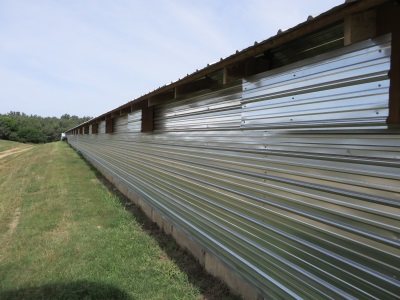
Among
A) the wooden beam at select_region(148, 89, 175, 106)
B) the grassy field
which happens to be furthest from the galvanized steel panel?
the wooden beam at select_region(148, 89, 175, 106)

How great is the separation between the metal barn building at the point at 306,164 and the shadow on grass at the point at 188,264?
4.9 inches

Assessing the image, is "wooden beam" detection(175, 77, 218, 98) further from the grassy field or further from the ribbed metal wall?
the grassy field

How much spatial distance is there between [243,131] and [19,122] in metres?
119

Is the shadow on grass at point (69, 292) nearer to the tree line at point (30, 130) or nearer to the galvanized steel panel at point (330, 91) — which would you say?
the galvanized steel panel at point (330, 91)

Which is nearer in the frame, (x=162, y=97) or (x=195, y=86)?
(x=195, y=86)

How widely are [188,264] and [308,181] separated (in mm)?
2748

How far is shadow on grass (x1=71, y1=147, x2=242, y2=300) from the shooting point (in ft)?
12.7

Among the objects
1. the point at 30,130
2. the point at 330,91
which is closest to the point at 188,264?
the point at 330,91

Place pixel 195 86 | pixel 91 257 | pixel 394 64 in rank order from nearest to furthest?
pixel 394 64, pixel 91 257, pixel 195 86

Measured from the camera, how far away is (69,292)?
12.9 feet

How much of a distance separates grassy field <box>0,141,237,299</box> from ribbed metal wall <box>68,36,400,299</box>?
602 mm

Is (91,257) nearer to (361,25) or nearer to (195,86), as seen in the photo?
(195,86)

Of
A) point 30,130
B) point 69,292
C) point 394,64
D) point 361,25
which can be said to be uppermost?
point 30,130

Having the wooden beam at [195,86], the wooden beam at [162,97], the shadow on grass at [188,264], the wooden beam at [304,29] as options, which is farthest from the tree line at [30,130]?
the wooden beam at [304,29]
